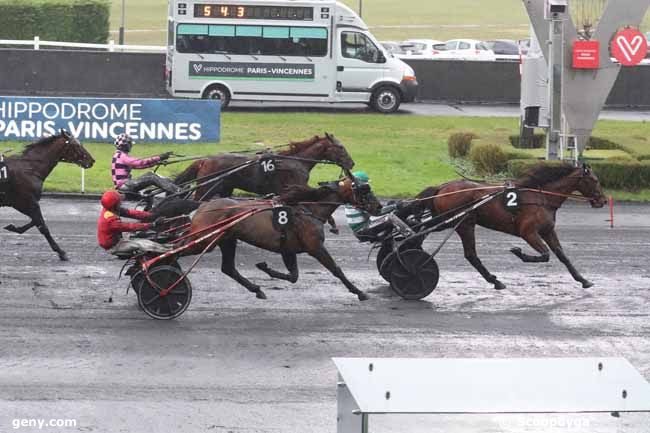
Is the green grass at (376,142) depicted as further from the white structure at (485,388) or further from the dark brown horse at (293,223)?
the white structure at (485,388)

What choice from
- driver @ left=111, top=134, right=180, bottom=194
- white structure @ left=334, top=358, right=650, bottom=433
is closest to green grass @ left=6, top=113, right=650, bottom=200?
driver @ left=111, top=134, right=180, bottom=194

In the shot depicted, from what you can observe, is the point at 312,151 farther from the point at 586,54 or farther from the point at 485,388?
the point at 485,388

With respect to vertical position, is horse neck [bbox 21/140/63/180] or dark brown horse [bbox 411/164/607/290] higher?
Result: horse neck [bbox 21/140/63/180]

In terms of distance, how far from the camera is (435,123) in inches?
1120

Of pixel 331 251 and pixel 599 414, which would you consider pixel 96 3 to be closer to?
pixel 331 251

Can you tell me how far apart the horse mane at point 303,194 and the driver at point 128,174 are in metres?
2.45

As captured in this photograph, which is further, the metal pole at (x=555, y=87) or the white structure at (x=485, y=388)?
the metal pole at (x=555, y=87)

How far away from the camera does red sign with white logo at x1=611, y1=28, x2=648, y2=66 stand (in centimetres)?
2156

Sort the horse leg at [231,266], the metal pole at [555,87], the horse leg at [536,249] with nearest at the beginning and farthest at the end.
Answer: the horse leg at [231,266]
the horse leg at [536,249]
the metal pole at [555,87]

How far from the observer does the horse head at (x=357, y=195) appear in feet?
40.7

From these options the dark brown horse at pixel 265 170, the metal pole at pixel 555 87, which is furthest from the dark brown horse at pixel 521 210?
the metal pole at pixel 555 87

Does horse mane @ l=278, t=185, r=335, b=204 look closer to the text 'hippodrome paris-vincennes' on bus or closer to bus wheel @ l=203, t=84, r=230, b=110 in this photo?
the text 'hippodrome paris-vincennes' on bus

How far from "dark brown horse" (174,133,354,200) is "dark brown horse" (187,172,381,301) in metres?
2.81

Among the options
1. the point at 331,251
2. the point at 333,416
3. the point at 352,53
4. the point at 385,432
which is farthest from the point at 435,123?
the point at 385,432
